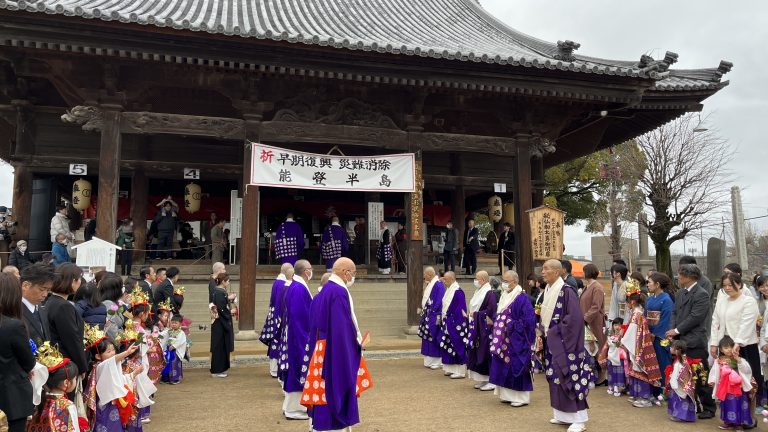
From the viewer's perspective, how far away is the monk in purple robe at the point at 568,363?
5551 millimetres

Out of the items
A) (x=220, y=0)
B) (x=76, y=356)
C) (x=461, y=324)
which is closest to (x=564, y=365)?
(x=461, y=324)

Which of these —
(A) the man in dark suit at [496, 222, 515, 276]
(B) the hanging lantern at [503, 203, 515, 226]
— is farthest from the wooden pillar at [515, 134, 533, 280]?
(B) the hanging lantern at [503, 203, 515, 226]

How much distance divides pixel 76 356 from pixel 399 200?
14.7 meters

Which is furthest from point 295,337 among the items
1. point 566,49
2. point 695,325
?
point 566,49

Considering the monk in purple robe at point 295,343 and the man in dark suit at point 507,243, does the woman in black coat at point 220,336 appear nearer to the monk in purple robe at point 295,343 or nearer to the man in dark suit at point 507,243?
the monk in purple robe at point 295,343

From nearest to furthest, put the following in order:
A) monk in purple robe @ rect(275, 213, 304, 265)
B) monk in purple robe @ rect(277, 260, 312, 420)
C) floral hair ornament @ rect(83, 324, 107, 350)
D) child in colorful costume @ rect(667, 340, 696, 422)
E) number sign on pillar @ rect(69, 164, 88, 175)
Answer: floral hair ornament @ rect(83, 324, 107, 350)
child in colorful costume @ rect(667, 340, 696, 422)
monk in purple robe @ rect(277, 260, 312, 420)
number sign on pillar @ rect(69, 164, 88, 175)
monk in purple robe @ rect(275, 213, 304, 265)

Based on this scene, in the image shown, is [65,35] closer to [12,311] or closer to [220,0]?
[220,0]

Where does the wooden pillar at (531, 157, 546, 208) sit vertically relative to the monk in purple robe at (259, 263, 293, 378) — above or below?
above

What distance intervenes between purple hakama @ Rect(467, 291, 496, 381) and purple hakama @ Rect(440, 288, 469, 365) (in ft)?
1.03

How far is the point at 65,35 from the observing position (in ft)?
27.4

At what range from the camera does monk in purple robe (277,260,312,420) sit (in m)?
6.06

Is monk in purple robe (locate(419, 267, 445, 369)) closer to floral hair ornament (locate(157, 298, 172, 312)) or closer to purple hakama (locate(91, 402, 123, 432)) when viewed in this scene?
floral hair ornament (locate(157, 298, 172, 312))

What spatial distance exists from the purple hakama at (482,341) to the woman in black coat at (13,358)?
5.67m

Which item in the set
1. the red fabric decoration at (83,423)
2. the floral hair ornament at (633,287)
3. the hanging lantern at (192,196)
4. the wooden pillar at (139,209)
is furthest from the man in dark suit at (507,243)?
the red fabric decoration at (83,423)
